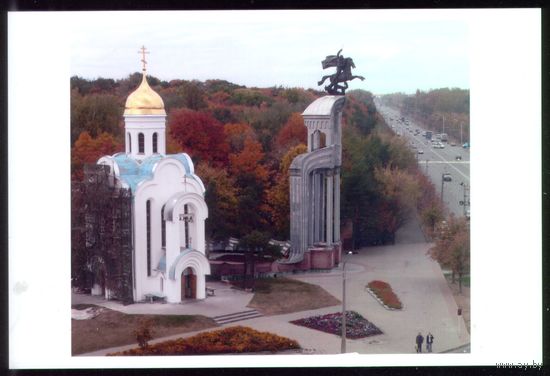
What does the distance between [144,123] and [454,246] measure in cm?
330

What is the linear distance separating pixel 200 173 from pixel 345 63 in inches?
71.4

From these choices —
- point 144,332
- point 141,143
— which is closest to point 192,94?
point 141,143

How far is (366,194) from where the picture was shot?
11883 mm

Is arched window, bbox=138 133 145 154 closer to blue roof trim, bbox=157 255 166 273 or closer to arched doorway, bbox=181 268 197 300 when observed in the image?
blue roof trim, bbox=157 255 166 273

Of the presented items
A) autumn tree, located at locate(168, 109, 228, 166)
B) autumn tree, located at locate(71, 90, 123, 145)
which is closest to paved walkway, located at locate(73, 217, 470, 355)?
autumn tree, located at locate(168, 109, 228, 166)

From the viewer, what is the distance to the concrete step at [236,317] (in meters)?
11.4

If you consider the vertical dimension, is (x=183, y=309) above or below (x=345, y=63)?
below

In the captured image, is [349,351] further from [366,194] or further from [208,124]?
[208,124]

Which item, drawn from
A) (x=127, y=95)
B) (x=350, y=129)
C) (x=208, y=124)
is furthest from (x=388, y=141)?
(x=127, y=95)

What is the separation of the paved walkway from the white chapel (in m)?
0.24

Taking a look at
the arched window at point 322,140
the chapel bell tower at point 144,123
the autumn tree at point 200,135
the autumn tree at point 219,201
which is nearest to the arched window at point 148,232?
the chapel bell tower at point 144,123

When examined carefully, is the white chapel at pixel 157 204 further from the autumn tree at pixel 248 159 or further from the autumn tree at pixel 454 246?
the autumn tree at pixel 454 246

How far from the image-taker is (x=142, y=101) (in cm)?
1148

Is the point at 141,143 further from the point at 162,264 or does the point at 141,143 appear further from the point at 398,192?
the point at 398,192
